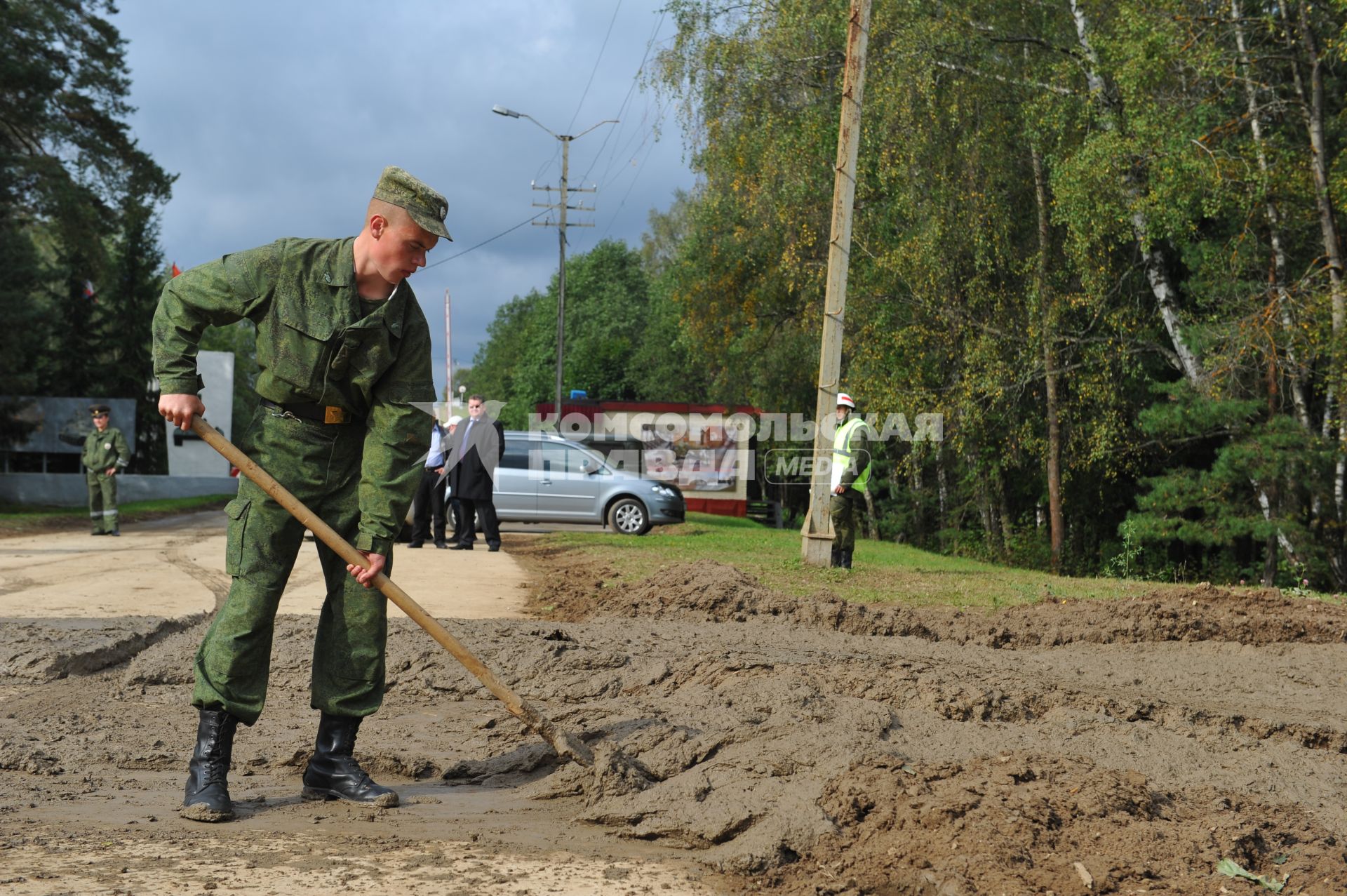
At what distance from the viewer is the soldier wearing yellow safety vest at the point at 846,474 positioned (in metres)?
13.3

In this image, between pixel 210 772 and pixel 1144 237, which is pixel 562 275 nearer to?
pixel 1144 237

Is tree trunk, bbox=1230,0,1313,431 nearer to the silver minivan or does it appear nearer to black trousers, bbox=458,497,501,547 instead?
the silver minivan

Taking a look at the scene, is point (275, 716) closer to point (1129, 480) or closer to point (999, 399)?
point (999, 399)

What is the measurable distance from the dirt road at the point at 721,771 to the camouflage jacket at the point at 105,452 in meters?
12.2

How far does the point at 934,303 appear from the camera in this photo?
2273 centimetres

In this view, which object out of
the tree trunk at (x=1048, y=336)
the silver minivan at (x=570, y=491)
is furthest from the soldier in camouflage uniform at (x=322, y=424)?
the tree trunk at (x=1048, y=336)

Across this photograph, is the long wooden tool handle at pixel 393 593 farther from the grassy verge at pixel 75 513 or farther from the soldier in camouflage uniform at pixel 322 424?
the grassy verge at pixel 75 513

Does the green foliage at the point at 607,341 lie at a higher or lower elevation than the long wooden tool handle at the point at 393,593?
higher

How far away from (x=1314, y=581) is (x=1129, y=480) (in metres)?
7.11

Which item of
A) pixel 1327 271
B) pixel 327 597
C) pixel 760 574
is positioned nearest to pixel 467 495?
pixel 760 574

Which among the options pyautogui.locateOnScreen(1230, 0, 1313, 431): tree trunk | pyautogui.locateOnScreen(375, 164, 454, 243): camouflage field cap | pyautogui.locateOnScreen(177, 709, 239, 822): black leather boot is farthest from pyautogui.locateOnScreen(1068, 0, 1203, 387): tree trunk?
pyautogui.locateOnScreen(177, 709, 239, 822): black leather boot

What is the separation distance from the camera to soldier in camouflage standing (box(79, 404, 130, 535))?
1898 cm

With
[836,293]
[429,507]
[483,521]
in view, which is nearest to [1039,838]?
[836,293]

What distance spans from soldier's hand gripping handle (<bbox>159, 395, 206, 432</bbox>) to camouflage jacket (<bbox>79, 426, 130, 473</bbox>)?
54.0ft
